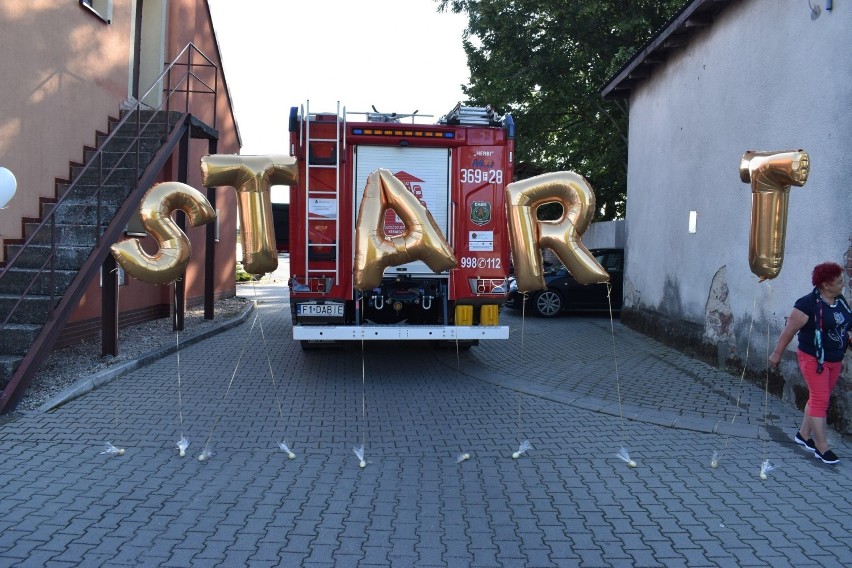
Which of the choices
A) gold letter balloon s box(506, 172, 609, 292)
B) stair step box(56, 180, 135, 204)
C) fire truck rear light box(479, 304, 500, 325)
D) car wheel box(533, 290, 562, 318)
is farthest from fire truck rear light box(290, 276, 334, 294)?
car wheel box(533, 290, 562, 318)

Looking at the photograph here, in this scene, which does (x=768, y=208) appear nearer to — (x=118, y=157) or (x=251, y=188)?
(x=251, y=188)

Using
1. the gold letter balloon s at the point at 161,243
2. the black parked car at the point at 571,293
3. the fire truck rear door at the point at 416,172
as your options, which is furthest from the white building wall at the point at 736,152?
the gold letter balloon s at the point at 161,243

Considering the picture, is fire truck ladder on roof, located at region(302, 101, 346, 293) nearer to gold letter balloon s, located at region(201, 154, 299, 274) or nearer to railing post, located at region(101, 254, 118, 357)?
gold letter balloon s, located at region(201, 154, 299, 274)

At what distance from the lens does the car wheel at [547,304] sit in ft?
55.8

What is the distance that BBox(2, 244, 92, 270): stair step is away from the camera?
8734 millimetres

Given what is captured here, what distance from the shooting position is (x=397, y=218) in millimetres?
9016

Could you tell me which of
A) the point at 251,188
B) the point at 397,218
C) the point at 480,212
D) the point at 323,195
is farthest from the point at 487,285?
the point at 251,188

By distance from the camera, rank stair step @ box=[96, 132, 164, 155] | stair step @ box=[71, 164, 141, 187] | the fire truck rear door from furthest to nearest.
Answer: stair step @ box=[96, 132, 164, 155]
stair step @ box=[71, 164, 141, 187]
the fire truck rear door

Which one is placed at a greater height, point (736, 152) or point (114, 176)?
point (736, 152)

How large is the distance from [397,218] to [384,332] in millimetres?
1519

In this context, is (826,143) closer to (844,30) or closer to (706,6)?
(844,30)

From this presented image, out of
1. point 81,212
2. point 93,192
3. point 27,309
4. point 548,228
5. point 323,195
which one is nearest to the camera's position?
point 548,228

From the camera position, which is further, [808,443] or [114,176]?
[114,176]

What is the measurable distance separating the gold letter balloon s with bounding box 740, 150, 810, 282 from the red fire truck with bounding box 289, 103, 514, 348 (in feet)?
12.4
